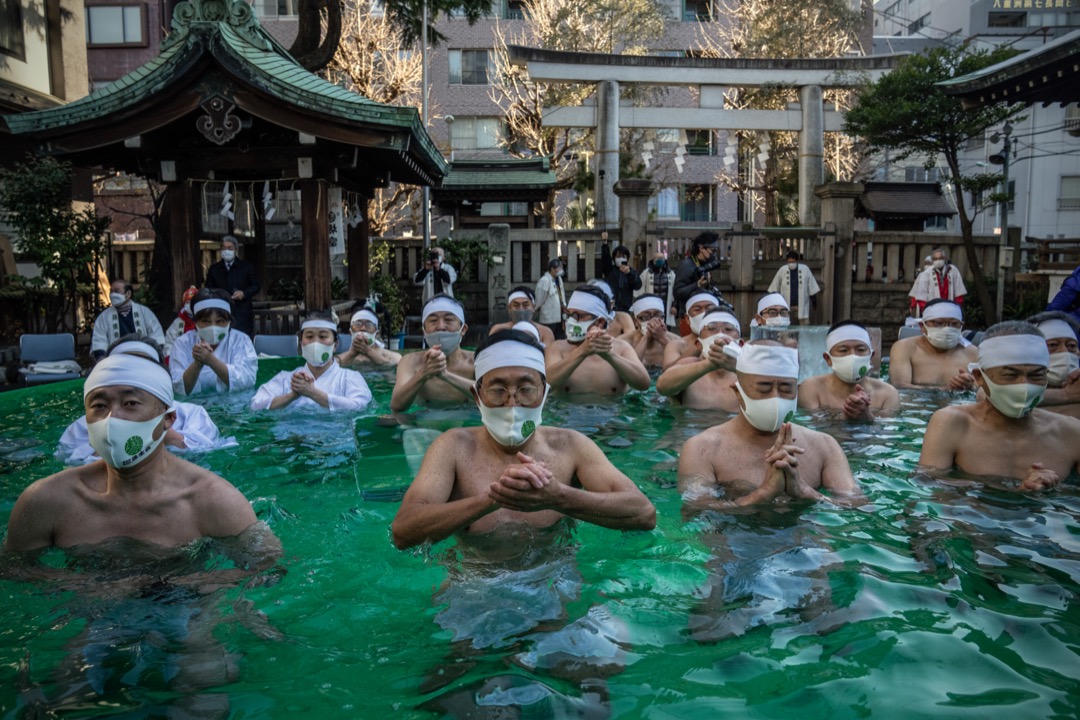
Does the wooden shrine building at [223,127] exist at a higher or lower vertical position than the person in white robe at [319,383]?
higher

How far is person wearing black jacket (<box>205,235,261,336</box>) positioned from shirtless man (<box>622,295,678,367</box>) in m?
5.33

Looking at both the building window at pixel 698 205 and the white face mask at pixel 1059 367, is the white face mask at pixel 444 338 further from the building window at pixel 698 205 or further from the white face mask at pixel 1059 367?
the building window at pixel 698 205

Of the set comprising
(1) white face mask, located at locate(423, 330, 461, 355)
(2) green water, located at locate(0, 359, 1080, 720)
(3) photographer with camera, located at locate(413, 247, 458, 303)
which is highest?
(3) photographer with camera, located at locate(413, 247, 458, 303)

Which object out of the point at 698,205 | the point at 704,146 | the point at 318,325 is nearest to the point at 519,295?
the point at 318,325

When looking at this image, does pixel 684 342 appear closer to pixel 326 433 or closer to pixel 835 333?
pixel 835 333

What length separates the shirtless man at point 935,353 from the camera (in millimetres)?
8781

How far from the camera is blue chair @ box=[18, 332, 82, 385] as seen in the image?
429 inches

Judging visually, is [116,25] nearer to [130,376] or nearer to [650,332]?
[650,332]

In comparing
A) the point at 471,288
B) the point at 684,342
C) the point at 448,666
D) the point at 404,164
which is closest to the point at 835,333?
the point at 684,342

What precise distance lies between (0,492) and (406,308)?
13249 millimetres

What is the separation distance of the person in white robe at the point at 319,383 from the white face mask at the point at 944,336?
5.56 metres

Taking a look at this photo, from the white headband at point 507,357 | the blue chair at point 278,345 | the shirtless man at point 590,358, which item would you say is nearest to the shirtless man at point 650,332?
the shirtless man at point 590,358

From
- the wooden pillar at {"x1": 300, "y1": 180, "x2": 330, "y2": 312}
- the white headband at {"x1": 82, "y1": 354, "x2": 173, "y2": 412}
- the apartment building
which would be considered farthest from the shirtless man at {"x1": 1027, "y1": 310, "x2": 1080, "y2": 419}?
the apartment building

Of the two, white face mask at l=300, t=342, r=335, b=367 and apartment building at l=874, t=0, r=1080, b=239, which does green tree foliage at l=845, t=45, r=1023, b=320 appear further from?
white face mask at l=300, t=342, r=335, b=367
